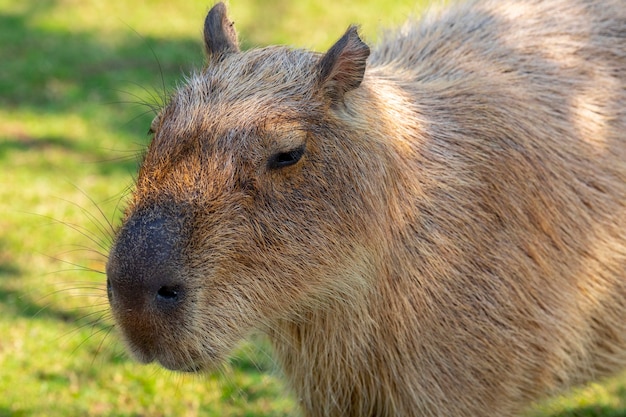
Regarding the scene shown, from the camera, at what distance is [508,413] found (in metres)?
3.41

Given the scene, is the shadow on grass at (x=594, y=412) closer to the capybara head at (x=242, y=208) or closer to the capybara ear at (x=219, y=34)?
the capybara head at (x=242, y=208)

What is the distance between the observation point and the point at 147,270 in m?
2.65

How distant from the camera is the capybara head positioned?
271cm

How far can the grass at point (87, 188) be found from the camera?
4586mm

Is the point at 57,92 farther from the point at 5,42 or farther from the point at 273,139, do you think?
the point at 273,139

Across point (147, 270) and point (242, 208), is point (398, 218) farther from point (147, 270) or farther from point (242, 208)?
point (147, 270)

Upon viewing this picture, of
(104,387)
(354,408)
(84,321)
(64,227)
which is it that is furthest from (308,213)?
(64,227)

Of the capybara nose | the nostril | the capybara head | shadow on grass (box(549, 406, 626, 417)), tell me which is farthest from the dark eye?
shadow on grass (box(549, 406, 626, 417))

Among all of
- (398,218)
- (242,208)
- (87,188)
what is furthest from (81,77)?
(242,208)

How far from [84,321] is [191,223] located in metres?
2.81

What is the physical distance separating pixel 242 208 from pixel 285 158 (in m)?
0.22

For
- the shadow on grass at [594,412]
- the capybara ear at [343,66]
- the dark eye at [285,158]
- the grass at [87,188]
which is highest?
the capybara ear at [343,66]

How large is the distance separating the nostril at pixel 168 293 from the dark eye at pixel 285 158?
508 millimetres

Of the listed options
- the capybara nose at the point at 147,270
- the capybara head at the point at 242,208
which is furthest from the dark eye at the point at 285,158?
the capybara nose at the point at 147,270
